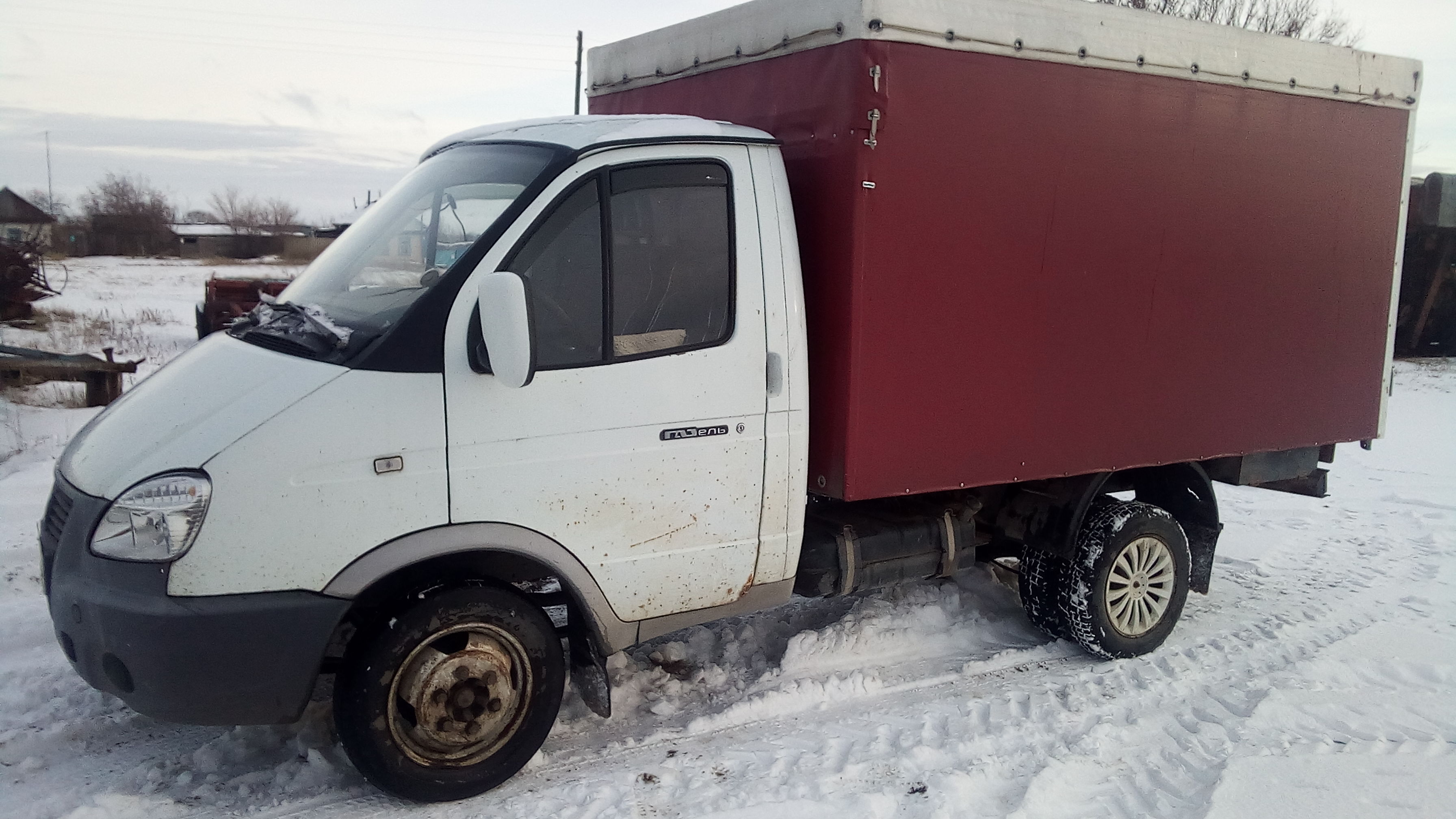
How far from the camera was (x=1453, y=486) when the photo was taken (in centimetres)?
897

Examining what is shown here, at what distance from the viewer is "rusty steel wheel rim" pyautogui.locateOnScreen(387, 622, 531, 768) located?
3.61m

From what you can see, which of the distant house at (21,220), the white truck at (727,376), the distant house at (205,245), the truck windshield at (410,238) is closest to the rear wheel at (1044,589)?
the white truck at (727,376)

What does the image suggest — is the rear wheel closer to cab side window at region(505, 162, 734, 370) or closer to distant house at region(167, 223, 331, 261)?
cab side window at region(505, 162, 734, 370)

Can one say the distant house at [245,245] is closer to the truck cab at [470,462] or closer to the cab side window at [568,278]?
the truck cab at [470,462]

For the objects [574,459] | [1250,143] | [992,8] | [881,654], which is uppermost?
[992,8]

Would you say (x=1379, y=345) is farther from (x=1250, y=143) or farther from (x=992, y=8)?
(x=992, y=8)

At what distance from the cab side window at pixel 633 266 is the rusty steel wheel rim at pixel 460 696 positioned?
1.07 metres

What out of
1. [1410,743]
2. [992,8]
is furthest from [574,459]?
[1410,743]

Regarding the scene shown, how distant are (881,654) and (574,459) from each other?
230 cm

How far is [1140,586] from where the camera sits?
5352 mm

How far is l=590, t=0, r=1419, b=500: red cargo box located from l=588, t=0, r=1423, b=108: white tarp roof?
0.01 metres

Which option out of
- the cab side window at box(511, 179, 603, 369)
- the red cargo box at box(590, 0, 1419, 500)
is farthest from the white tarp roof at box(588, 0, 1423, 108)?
the cab side window at box(511, 179, 603, 369)

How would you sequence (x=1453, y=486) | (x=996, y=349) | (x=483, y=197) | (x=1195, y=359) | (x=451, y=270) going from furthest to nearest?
(x=1453, y=486)
(x=1195, y=359)
(x=996, y=349)
(x=483, y=197)
(x=451, y=270)

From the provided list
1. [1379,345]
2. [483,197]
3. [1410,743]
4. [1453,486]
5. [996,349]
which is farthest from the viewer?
[1453,486]
